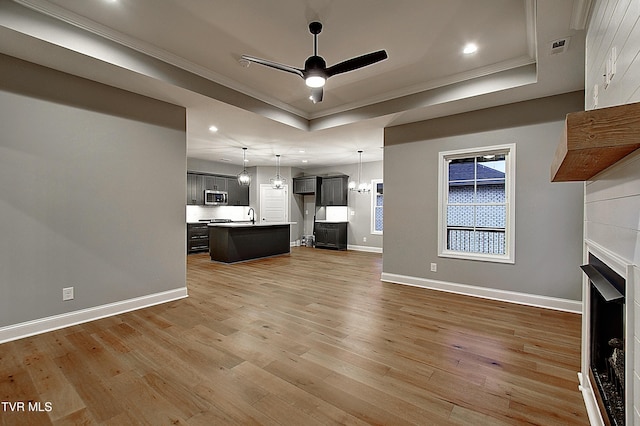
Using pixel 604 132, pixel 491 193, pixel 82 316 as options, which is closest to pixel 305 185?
pixel 491 193

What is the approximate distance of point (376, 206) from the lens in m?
8.98

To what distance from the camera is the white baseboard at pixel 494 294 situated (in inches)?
142

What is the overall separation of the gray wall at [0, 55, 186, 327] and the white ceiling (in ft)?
0.98

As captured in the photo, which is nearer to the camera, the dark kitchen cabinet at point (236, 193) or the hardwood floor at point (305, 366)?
the hardwood floor at point (305, 366)

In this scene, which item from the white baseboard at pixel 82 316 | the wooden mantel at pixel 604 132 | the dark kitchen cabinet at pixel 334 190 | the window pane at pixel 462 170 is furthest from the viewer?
the dark kitchen cabinet at pixel 334 190

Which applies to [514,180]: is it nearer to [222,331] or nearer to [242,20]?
[242,20]

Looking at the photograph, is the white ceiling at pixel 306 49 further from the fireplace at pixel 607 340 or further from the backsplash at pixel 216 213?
the backsplash at pixel 216 213

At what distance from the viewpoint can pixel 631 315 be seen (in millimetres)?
994

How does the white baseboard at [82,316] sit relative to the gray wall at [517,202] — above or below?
below

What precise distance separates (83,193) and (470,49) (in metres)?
4.57


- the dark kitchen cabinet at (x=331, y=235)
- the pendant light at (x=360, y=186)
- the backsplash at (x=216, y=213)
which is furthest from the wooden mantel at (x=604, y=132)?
the backsplash at (x=216, y=213)

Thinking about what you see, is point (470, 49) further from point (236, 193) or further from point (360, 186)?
point (236, 193)

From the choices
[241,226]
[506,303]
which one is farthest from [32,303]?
[506,303]

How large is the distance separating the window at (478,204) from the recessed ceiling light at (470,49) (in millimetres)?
1426
